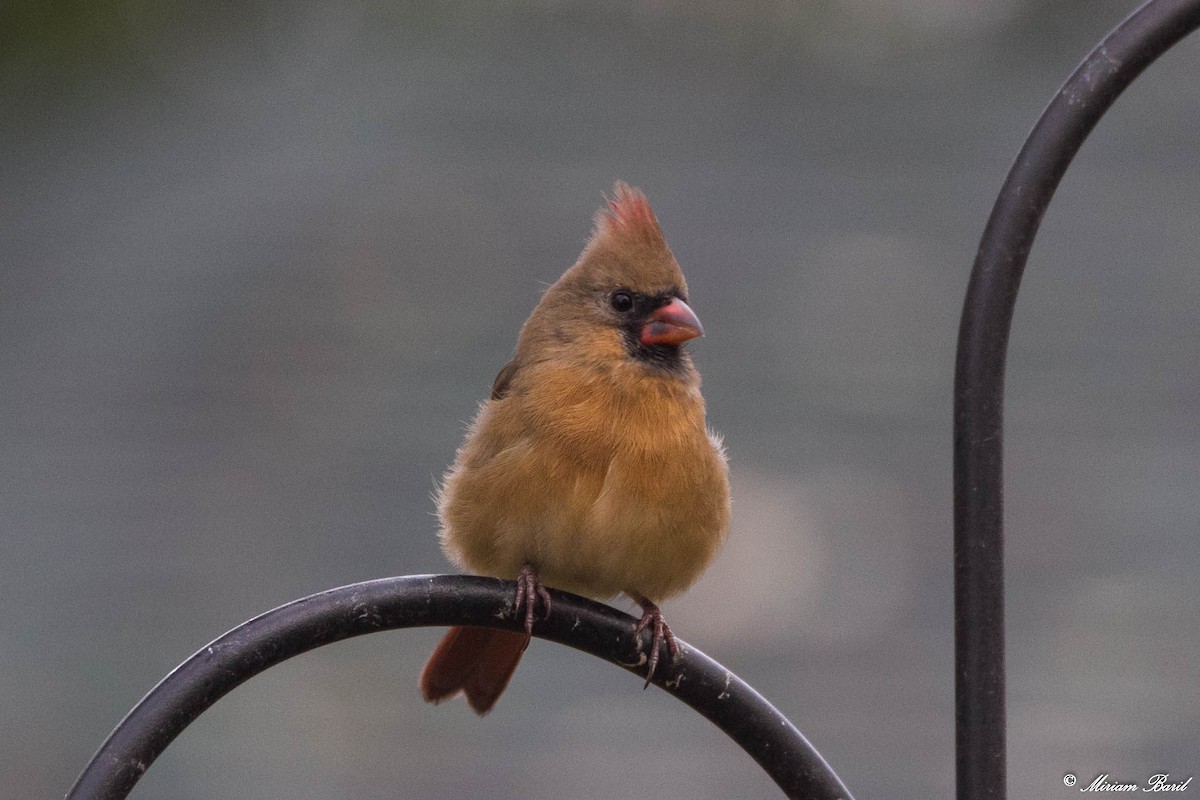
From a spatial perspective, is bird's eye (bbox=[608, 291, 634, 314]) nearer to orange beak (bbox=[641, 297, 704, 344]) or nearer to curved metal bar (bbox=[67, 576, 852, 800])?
orange beak (bbox=[641, 297, 704, 344])

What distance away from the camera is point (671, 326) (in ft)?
9.90

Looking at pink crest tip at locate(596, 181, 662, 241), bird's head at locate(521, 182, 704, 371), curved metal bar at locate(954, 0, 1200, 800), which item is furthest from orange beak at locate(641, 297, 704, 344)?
curved metal bar at locate(954, 0, 1200, 800)

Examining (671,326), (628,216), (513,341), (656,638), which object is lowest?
(656,638)

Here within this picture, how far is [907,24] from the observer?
574 centimetres

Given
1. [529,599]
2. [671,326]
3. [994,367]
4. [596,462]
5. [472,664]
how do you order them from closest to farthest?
[994,367] < [529,599] < [596,462] < [472,664] < [671,326]

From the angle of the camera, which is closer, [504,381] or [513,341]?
[504,381]

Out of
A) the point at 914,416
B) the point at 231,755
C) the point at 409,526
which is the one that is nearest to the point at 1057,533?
the point at 914,416

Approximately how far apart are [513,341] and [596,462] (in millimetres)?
2286

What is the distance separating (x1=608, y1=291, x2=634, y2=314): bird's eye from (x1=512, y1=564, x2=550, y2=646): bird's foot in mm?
791

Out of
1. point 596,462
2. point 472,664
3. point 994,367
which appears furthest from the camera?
point 472,664

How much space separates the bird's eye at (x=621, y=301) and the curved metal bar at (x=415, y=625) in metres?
0.91

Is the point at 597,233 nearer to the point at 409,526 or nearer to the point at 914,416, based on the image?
the point at 409,526
